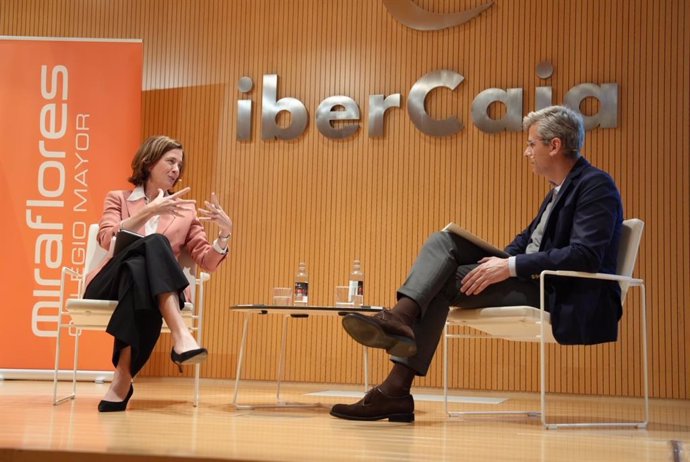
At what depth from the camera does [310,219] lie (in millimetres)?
6066

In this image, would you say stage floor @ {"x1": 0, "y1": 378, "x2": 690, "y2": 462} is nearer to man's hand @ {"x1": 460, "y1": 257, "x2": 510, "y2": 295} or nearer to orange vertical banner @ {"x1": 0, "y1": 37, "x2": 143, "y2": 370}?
man's hand @ {"x1": 460, "y1": 257, "x2": 510, "y2": 295}

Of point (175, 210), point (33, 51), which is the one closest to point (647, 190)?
point (175, 210)

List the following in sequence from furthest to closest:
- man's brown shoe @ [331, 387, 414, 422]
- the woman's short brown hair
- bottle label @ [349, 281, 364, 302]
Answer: bottle label @ [349, 281, 364, 302] < the woman's short brown hair < man's brown shoe @ [331, 387, 414, 422]

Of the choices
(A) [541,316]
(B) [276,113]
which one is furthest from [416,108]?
(A) [541,316]

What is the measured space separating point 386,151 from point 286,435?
3.60m

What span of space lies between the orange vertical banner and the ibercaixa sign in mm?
920

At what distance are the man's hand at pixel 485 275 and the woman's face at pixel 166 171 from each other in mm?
1649

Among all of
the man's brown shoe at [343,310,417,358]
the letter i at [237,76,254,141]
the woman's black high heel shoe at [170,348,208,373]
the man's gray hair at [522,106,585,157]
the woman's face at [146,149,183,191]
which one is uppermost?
the letter i at [237,76,254,141]

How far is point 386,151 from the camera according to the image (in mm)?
5973

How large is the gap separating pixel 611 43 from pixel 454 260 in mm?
3113

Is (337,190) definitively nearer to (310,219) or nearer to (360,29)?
(310,219)

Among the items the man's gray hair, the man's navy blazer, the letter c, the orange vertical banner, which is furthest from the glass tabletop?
the letter c

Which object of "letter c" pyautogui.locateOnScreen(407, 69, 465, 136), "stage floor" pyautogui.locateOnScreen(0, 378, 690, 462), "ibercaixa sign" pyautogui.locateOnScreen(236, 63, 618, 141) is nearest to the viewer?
"stage floor" pyautogui.locateOnScreen(0, 378, 690, 462)

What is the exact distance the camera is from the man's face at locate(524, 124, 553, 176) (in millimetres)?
3539
